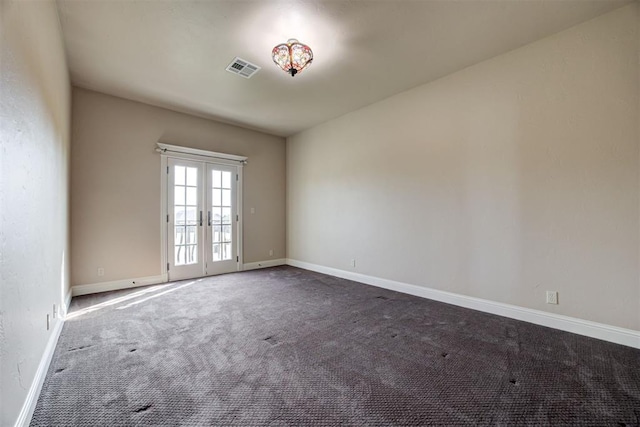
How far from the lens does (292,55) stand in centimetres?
271

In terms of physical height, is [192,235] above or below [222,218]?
below

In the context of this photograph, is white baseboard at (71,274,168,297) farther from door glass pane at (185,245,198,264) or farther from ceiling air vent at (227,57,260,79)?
ceiling air vent at (227,57,260,79)

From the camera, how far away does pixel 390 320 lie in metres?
2.95

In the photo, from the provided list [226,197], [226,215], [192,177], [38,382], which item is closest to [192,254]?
[226,215]

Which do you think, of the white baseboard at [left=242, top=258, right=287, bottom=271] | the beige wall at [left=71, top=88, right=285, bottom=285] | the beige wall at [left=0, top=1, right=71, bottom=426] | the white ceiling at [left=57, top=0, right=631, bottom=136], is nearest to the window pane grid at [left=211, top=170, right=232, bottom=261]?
the white baseboard at [left=242, top=258, right=287, bottom=271]

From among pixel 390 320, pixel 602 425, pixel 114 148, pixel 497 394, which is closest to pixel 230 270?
pixel 114 148

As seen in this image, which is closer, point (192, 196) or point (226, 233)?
point (192, 196)

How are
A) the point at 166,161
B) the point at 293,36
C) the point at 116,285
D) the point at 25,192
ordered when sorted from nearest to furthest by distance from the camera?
the point at 25,192 < the point at 293,36 < the point at 116,285 < the point at 166,161

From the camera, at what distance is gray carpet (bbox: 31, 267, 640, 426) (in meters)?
1.56

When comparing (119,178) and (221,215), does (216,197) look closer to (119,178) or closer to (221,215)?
(221,215)

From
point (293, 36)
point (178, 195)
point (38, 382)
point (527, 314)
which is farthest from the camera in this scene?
point (178, 195)

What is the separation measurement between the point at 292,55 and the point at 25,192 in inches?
92.0

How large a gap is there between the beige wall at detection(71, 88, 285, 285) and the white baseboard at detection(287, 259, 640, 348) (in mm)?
3731

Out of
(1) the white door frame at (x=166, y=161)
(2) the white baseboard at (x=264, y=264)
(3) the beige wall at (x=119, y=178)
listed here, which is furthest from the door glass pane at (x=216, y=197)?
(2) the white baseboard at (x=264, y=264)
